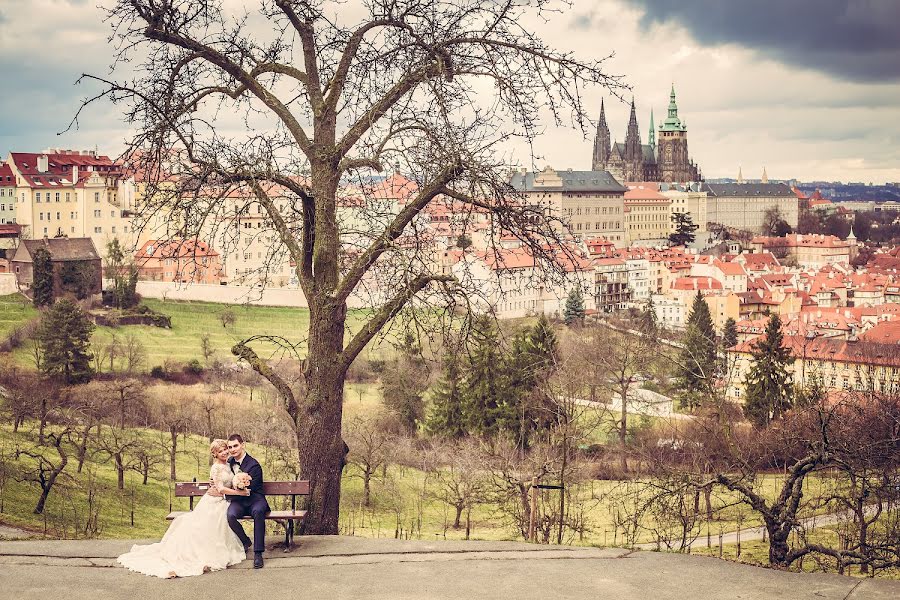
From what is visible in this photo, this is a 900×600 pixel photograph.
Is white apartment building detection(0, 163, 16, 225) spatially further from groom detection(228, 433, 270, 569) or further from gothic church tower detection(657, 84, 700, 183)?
gothic church tower detection(657, 84, 700, 183)

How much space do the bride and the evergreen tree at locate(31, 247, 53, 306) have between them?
156 ft

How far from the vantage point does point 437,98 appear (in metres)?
6.90

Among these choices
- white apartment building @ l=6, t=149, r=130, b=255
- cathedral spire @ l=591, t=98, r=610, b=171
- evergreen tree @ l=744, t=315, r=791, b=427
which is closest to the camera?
evergreen tree @ l=744, t=315, r=791, b=427

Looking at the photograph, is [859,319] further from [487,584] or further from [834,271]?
[487,584]

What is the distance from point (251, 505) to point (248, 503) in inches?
0.9

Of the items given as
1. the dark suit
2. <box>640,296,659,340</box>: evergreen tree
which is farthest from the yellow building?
the dark suit

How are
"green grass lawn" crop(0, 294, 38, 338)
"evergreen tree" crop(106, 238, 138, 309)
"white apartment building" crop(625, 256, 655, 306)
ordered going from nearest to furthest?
"green grass lawn" crop(0, 294, 38, 338) < "evergreen tree" crop(106, 238, 138, 309) < "white apartment building" crop(625, 256, 655, 306)

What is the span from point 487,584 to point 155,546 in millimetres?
1981

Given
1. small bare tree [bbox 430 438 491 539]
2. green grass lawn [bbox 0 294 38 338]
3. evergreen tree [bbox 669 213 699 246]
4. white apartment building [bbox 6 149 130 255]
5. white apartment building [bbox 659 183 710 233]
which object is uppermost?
white apartment building [bbox 659 183 710 233]

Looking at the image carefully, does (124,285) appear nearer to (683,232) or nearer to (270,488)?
(270,488)

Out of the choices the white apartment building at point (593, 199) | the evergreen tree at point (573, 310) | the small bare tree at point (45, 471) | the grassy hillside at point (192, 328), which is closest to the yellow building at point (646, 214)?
the white apartment building at point (593, 199)

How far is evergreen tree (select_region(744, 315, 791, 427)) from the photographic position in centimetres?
3061

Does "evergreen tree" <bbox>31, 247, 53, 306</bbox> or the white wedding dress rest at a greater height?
"evergreen tree" <bbox>31, 247, 53, 306</bbox>

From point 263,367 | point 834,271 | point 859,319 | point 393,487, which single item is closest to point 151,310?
point 393,487
